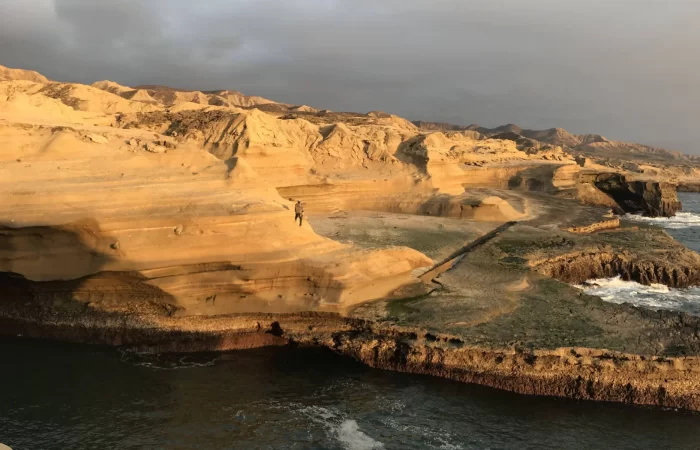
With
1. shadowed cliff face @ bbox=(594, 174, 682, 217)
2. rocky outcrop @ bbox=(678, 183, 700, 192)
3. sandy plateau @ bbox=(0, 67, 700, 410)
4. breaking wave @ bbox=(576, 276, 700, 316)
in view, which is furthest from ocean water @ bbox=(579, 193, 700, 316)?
rocky outcrop @ bbox=(678, 183, 700, 192)

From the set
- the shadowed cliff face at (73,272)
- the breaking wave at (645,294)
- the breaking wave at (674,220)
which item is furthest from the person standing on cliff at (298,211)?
the breaking wave at (674,220)

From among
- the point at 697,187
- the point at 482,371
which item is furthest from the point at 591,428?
the point at 697,187

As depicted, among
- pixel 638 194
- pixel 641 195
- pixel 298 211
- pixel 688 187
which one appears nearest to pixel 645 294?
pixel 298 211

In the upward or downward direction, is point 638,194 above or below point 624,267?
above

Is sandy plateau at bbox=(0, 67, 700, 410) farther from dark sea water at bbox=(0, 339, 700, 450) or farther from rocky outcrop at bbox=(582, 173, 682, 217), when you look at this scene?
rocky outcrop at bbox=(582, 173, 682, 217)

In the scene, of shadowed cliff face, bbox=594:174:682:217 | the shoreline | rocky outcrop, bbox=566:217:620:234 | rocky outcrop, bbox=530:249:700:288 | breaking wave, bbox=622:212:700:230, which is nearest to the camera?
the shoreline

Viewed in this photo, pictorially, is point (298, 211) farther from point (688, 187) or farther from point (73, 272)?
point (688, 187)
